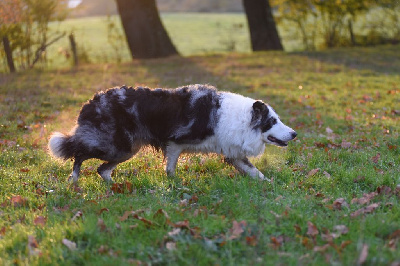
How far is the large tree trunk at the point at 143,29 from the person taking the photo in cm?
2034

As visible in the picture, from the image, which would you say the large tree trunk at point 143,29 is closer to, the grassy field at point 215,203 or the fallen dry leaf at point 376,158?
the grassy field at point 215,203

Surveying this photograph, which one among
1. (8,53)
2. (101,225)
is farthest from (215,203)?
(8,53)

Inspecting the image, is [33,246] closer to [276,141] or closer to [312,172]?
[276,141]

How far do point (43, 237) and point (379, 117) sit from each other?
8.47 m

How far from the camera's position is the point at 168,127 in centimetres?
667

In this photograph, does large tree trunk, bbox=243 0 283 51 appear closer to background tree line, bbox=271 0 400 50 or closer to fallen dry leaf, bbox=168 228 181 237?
background tree line, bbox=271 0 400 50

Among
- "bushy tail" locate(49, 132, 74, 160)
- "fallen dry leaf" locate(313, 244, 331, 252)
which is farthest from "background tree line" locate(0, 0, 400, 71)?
"fallen dry leaf" locate(313, 244, 331, 252)

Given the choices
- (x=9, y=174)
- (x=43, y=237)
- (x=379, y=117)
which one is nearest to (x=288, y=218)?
(x=43, y=237)

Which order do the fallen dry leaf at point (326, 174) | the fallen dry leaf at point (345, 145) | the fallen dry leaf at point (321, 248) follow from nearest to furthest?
the fallen dry leaf at point (321, 248) → the fallen dry leaf at point (326, 174) → the fallen dry leaf at point (345, 145)

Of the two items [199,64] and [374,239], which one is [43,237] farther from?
[199,64]

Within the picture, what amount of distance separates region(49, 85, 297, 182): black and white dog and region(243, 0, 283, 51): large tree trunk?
54.5 feet

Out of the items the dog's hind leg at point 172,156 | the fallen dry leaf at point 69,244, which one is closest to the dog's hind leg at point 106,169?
the dog's hind leg at point 172,156

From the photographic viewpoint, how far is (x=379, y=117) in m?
10.8

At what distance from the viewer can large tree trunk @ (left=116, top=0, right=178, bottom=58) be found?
66.7 feet
